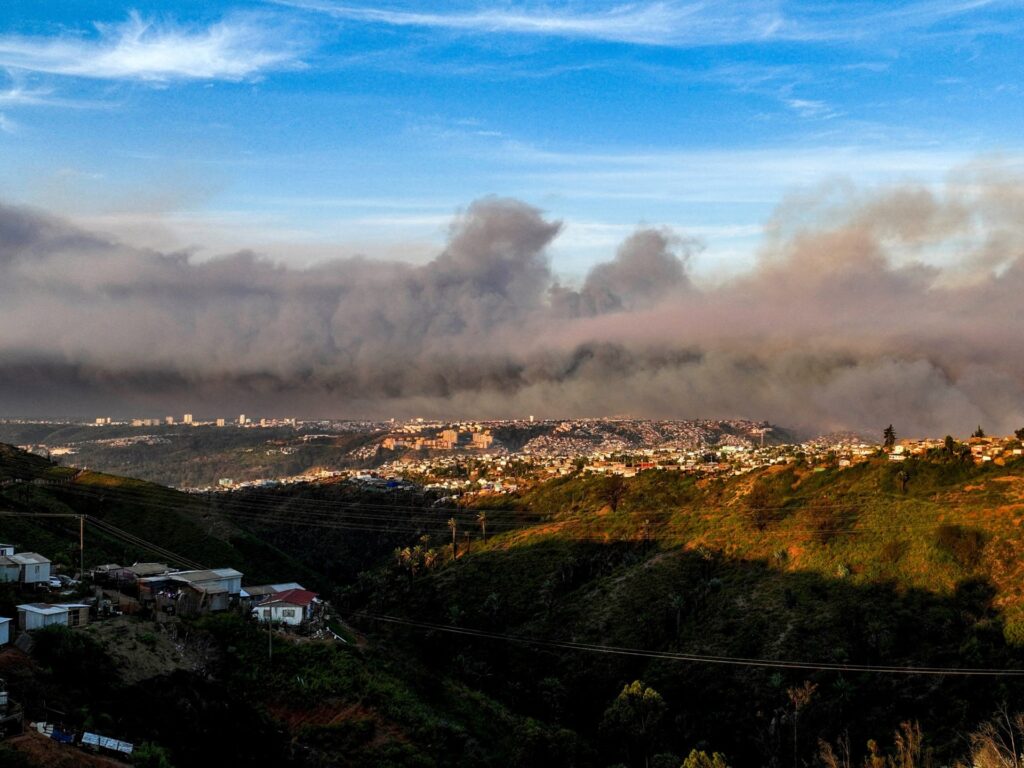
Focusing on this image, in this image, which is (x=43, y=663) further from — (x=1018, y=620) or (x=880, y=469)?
(x=880, y=469)

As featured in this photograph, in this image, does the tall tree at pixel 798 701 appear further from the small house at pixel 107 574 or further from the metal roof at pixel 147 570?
the small house at pixel 107 574

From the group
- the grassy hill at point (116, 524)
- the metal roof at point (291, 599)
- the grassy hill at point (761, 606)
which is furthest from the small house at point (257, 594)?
the grassy hill at point (761, 606)

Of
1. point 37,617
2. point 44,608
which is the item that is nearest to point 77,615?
point 44,608

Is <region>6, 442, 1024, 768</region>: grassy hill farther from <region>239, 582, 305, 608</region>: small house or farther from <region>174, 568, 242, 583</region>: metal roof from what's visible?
<region>174, 568, 242, 583</region>: metal roof

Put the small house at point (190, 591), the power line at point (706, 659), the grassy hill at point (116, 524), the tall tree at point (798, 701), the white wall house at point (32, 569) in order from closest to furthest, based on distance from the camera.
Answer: the white wall house at point (32, 569)
the tall tree at point (798, 701)
the small house at point (190, 591)
the power line at point (706, 659)
the grassy hill at point (116, 524)

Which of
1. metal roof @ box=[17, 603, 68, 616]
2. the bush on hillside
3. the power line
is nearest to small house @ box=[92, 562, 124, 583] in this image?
metal roof @ box=[17, 603, 68, 616]

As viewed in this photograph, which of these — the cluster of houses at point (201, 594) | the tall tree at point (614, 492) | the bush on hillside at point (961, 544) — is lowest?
the tall tree at point (614, 492)
